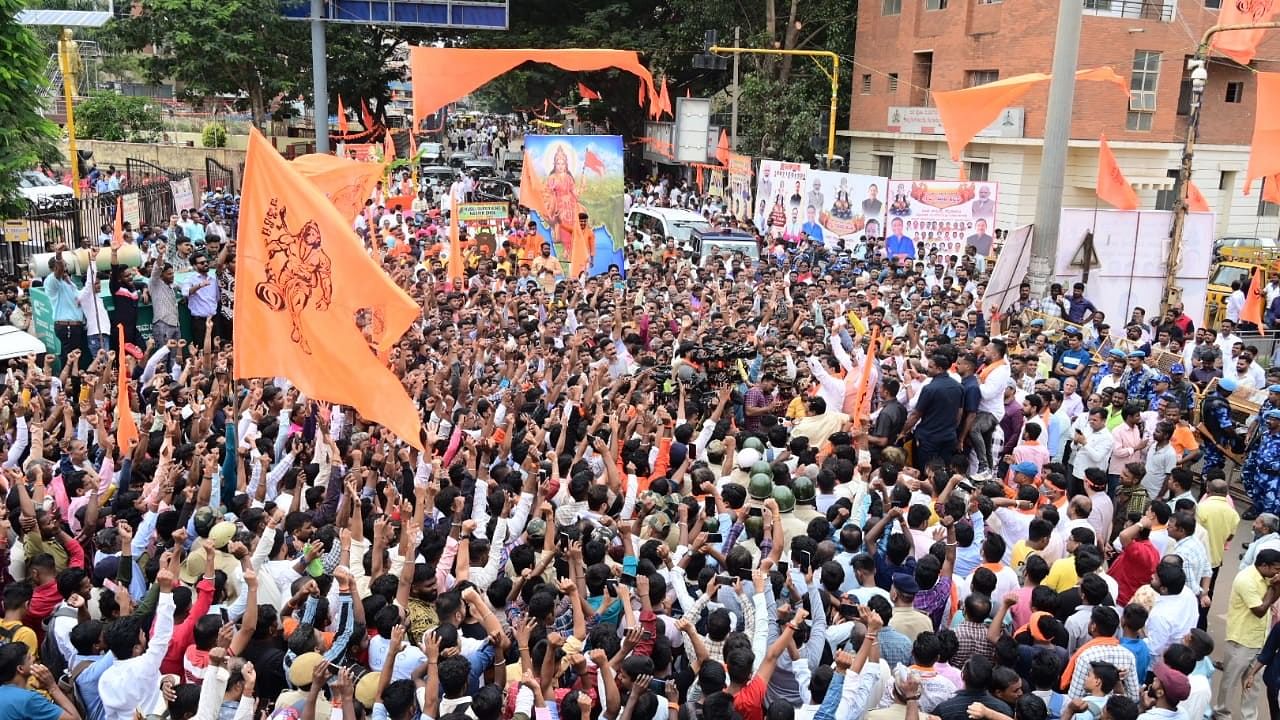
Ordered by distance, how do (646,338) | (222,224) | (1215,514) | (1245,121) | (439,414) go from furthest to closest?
(1245,121)
(222,224)
(646,338)
(439,414)
(1215,514)

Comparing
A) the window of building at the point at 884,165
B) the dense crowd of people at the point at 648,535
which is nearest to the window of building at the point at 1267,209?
the window of building at the point at 884,165

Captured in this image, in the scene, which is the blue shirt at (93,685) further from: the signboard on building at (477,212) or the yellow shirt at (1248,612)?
the signboard on building at (477,212)

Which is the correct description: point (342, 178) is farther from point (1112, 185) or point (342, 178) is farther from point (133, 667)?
point (1112, 185)

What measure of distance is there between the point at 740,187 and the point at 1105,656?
20100 mm

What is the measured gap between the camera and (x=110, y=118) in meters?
35.2

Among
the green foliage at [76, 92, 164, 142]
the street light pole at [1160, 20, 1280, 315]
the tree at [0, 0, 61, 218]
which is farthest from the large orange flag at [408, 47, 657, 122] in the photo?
the green foliage at [76, 92, 164, 142]

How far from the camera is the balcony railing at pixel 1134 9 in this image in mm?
24391

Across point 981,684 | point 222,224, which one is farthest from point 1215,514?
point 222,224

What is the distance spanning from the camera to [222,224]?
1955 cm

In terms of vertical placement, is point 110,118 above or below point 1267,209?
above

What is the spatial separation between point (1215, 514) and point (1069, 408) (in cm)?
224

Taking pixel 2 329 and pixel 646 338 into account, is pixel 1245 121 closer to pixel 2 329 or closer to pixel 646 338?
pixel 646 338

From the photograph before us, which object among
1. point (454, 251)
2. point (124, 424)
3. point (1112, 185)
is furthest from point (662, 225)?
point (124, 424)

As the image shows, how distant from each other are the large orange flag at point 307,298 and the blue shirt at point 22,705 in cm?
229
